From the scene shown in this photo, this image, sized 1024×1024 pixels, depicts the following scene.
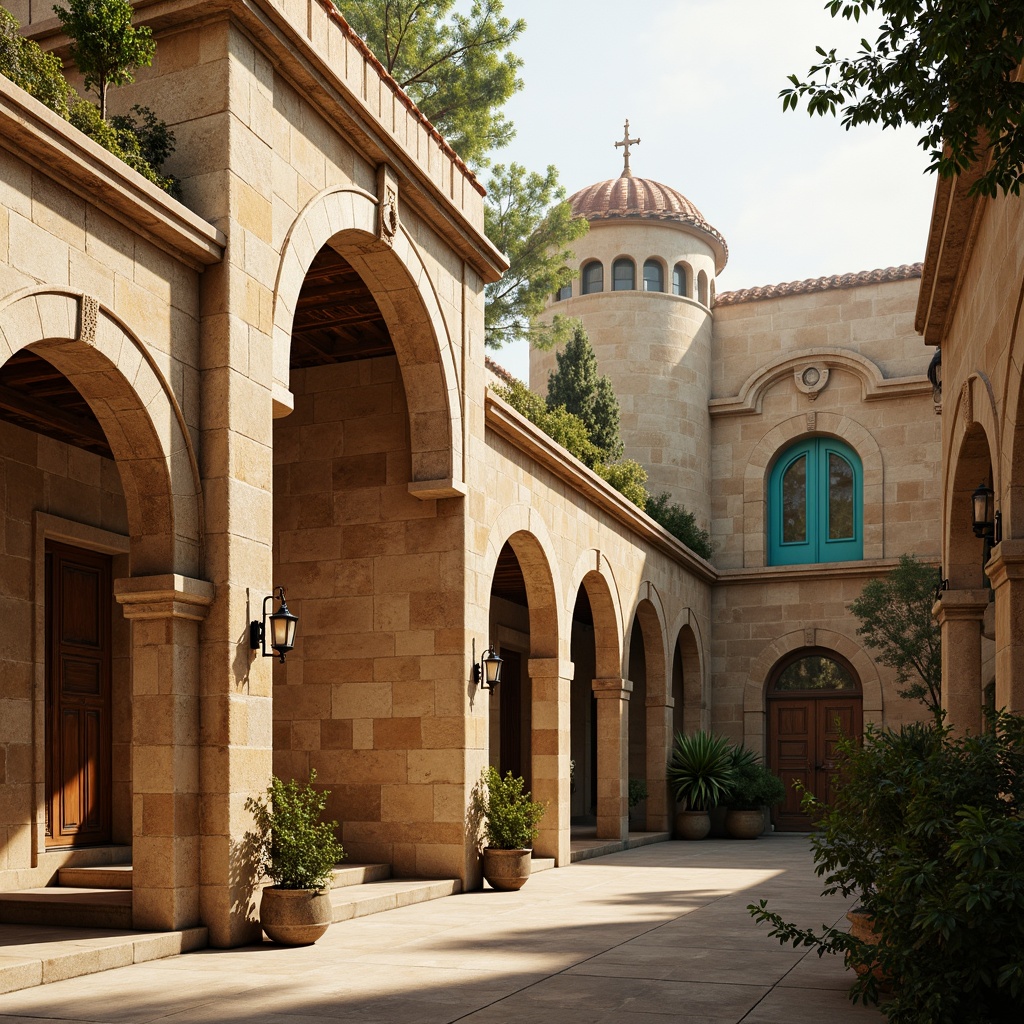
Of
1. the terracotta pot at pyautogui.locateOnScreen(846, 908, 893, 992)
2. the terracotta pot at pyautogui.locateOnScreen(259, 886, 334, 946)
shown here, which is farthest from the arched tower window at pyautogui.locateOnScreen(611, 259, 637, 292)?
the terracotta pot at pyautogui.locateOnScreen(846, 908, 893, 992)

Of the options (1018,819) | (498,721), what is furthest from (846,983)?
(498,721)

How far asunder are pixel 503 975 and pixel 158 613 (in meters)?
3.21

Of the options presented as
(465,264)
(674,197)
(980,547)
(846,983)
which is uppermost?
(674,197)

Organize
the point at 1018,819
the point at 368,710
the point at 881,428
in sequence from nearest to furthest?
1. the point at 1018,819
2. the point at 368,710
3. the point at 881,428

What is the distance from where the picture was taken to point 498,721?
1931cm

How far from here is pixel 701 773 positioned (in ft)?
65.3

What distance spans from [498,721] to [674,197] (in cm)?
1271

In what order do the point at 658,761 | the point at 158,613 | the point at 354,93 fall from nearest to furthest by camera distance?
1. the point at 158,613
2. the point at 354,93
3. the point at 658,761

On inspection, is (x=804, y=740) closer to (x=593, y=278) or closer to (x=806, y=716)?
(x=806, y=716)

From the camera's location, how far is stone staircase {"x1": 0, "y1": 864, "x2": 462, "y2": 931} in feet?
28.3

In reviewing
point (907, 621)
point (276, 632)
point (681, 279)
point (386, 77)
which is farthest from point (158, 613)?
point (681, 279)

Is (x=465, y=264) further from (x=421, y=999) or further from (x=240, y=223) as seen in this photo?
(x=421, y=999)

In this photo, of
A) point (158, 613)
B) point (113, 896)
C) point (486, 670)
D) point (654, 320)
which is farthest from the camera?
point (654, 320)

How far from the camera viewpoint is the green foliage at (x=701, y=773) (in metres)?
19.8
